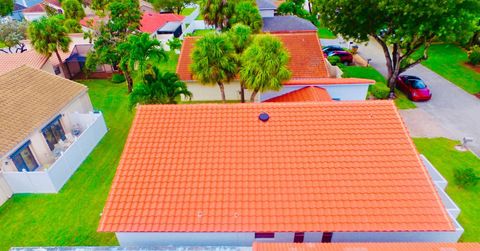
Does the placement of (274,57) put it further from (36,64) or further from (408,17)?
(36,64)

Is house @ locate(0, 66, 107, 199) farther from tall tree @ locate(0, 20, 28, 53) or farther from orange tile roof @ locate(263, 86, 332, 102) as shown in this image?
tall tree @ locate(0, 20, 28, 53)

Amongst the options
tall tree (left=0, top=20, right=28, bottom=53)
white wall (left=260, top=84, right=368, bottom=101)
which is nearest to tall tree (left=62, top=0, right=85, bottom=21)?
tall tree (left=0, top=20, right=28, bottom=53)

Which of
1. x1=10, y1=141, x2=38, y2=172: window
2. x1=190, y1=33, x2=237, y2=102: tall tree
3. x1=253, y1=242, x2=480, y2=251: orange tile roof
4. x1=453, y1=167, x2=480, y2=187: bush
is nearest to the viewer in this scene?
x1=253, y1=242, x2=480, y2=251: orange tile roof

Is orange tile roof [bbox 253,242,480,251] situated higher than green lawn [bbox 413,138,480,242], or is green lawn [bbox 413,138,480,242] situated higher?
orange tile roof [bbox 253,242,480,251]


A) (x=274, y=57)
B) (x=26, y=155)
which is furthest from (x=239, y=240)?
Answer: (x=26, y=155)

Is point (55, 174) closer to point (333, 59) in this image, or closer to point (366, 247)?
point (366, 247)

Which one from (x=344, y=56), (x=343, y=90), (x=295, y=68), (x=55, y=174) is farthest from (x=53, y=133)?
(x=344, y=56)
